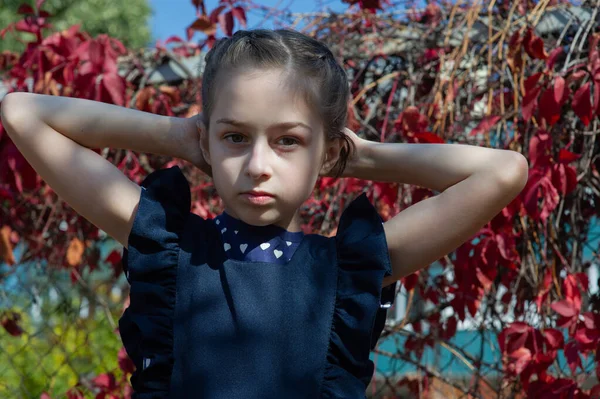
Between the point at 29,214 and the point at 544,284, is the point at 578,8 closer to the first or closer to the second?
the point at 544,284

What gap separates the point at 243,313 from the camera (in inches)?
50.6

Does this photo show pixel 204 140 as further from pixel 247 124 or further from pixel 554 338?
pixel 554 338

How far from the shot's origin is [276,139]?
1.27 m

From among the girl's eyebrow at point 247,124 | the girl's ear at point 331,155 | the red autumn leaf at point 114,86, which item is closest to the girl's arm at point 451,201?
the girl's ear at point 331,155

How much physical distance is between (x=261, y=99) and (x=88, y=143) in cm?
34

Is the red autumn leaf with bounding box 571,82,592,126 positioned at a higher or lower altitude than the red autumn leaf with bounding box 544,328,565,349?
higher

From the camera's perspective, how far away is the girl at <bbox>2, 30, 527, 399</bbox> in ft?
4.16

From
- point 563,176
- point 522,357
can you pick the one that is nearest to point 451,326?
point 522,357

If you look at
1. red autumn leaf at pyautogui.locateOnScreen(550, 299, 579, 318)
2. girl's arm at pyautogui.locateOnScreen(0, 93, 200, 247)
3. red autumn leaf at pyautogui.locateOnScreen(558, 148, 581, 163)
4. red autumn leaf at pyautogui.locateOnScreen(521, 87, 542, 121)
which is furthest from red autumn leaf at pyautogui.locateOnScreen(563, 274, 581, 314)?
girl's arm at pyautogui.locateOnScreen(0, 93, 200, 247)

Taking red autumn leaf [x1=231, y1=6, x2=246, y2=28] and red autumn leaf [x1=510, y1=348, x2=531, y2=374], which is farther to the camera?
red autumn leaf [x1=231, y1=6, x2=246, y2=28]

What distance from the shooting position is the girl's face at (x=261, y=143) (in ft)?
4.11

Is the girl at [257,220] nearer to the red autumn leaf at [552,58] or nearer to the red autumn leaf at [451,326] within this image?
the red autumn leaf at [552,58]

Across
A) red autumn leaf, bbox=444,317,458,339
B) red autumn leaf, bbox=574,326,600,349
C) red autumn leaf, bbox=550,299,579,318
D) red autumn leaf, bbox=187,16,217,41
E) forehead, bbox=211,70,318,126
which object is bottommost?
red autumn leaf, bbox=444,317,458,339

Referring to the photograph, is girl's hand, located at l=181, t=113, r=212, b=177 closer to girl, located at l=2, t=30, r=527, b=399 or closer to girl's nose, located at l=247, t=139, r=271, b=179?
girl, located at l=2, t=30, r=527, b=399
